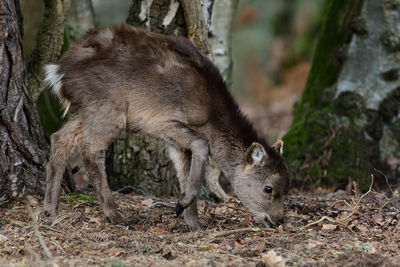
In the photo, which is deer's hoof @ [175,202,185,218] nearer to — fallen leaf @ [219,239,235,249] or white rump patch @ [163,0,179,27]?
fallen leaf @ [219,239,235,249]

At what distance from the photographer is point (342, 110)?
32.8ft

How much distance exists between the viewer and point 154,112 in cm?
670

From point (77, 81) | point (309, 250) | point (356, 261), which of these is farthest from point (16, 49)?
point (356, 261)

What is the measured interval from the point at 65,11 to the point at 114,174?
247cm

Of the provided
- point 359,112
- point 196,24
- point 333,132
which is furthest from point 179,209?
point 359,112

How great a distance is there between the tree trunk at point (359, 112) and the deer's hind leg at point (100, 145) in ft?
13.6

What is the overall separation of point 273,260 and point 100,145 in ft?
8.84

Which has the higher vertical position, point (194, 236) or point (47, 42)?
point (47, 42)

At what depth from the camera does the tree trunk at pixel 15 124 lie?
21.7 feet

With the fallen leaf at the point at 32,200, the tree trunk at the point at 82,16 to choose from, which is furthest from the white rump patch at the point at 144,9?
the tree trunk at the point at 82,16

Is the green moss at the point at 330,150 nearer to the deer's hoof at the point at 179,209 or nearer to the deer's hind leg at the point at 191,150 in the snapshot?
the deer's hind leg at the point at 191,150

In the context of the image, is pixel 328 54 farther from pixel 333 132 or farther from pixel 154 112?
pixel 154 112

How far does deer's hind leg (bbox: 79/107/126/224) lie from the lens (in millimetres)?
6582

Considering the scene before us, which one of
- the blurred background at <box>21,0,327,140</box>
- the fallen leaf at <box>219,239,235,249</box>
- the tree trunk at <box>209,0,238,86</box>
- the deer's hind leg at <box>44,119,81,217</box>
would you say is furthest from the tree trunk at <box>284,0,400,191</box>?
the blurred background at <box>21,0,327,140</box>
